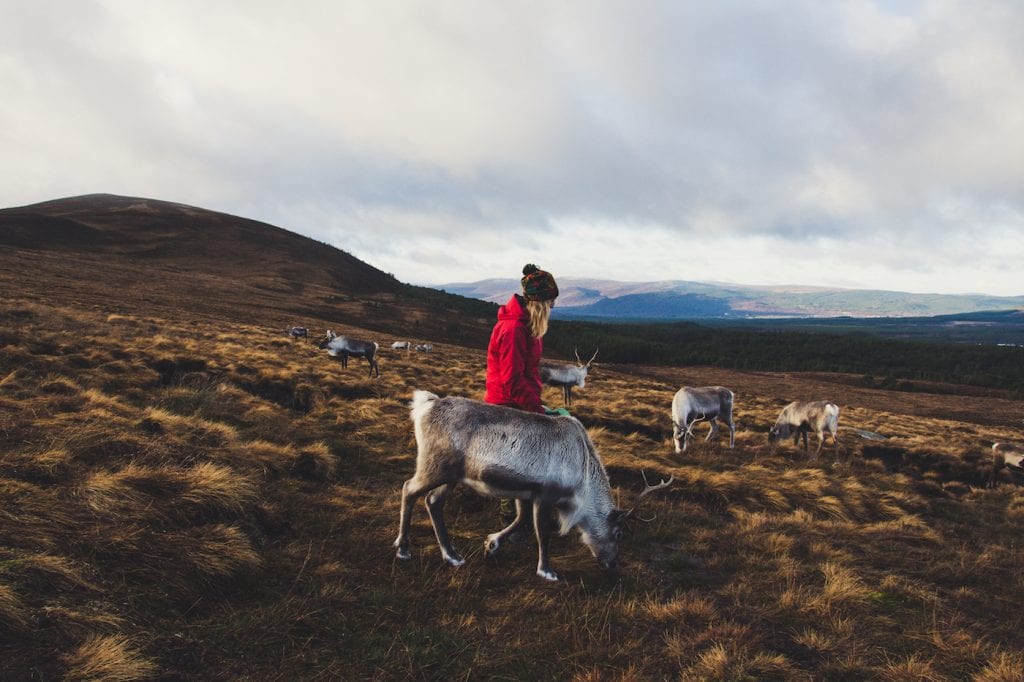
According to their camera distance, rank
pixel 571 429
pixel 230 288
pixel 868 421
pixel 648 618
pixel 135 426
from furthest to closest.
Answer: pixel 230 288 → pixel 868 421 → pixel 135 426 → pixel 571 429 → pixel 648 618

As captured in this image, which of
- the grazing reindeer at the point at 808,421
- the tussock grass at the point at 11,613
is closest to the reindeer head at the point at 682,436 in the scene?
the grazing reindeer at the point at 808,421

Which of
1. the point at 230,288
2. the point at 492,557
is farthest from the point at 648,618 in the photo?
the point at 230,288

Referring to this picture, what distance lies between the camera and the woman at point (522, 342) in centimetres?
581

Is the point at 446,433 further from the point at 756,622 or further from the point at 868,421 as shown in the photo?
the point at 868,421

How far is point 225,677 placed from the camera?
329cm

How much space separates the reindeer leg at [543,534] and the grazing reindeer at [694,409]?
333 inches

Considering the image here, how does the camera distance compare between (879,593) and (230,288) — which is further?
(230,288)

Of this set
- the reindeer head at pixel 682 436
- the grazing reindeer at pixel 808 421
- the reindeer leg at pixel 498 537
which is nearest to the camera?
the reindeer leg at pixel 498 537

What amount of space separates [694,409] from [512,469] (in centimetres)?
1041

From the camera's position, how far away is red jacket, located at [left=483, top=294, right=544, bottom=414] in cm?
583

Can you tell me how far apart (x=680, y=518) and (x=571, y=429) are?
3.56m

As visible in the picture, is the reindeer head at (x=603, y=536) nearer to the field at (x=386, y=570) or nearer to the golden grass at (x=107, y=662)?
the field at (x=386, y=570)

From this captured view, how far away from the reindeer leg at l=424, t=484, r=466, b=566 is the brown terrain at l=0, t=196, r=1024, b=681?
0.13 metres

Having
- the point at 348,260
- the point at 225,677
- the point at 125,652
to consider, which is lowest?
the point at 225,677
